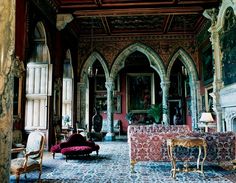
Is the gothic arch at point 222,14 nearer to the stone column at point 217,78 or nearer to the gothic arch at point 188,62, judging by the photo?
the stone column at point 217,78

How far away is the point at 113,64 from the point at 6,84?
38.3 ft

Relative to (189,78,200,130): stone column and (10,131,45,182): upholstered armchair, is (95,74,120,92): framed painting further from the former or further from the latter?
(10,131,45,182): upholstered armchair

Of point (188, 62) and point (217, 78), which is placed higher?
point (188, 62)

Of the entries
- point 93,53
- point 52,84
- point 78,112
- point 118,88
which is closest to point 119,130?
point 118,88

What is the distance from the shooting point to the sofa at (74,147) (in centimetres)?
674

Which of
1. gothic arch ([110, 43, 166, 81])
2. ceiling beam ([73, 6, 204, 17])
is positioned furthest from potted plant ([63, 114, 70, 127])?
ceiling beam ([73, 6, 204, 17])

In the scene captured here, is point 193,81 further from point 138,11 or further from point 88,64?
point 88,64

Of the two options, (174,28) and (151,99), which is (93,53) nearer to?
(174,28)

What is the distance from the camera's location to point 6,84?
1.85m

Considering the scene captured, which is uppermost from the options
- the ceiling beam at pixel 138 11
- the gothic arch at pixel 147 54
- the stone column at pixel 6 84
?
the ceiling beam at pixel 138 11

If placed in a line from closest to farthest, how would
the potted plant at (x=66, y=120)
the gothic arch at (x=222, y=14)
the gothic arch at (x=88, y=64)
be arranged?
the gothic arch at (x=222, y=14) < the potted plant at (x=66, y=120) < the gothic arch at (x=88, y=64)

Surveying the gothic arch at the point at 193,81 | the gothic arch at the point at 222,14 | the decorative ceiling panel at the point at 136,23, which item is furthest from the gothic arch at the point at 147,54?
the gothic arch at the point at 222,14

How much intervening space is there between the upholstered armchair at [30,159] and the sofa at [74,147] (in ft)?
6.32

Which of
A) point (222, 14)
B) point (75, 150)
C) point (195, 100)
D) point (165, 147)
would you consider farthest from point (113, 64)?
point (165, 147)
